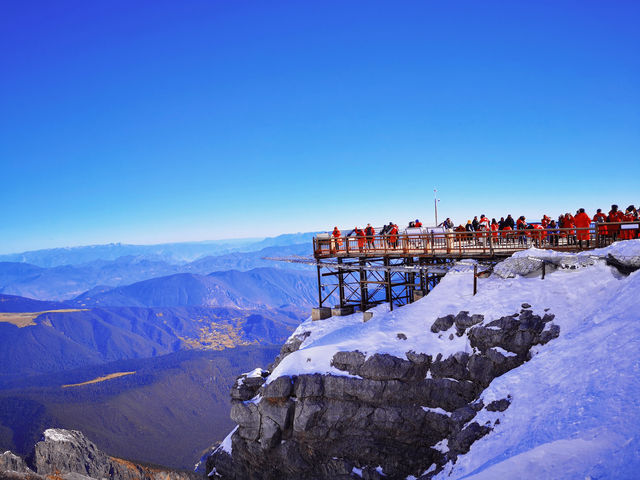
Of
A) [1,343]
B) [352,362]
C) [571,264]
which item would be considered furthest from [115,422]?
[1,343]

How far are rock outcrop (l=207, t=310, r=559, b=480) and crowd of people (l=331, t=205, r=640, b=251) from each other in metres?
5.47

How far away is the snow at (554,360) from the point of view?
35.9 feet

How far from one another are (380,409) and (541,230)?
1094 centimetres

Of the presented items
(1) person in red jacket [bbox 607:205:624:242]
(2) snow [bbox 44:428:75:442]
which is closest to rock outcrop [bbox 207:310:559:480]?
(1) person in red jacket [bbox 607:205:624:242]

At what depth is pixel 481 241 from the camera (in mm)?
26203

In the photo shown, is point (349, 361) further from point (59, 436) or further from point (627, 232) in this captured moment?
point (59, 436)

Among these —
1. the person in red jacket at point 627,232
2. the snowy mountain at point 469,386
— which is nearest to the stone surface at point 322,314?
the snowy mountain at point 469,386

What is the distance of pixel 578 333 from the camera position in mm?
16750

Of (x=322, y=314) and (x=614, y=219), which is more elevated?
(x=614, y=219)

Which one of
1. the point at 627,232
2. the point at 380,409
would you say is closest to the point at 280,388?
the point at 380,409

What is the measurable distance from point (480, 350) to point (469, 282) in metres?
4.68

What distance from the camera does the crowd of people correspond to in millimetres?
21531

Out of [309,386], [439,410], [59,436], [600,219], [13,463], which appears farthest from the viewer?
[59,436]

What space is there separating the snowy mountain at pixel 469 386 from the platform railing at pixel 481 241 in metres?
1.87
